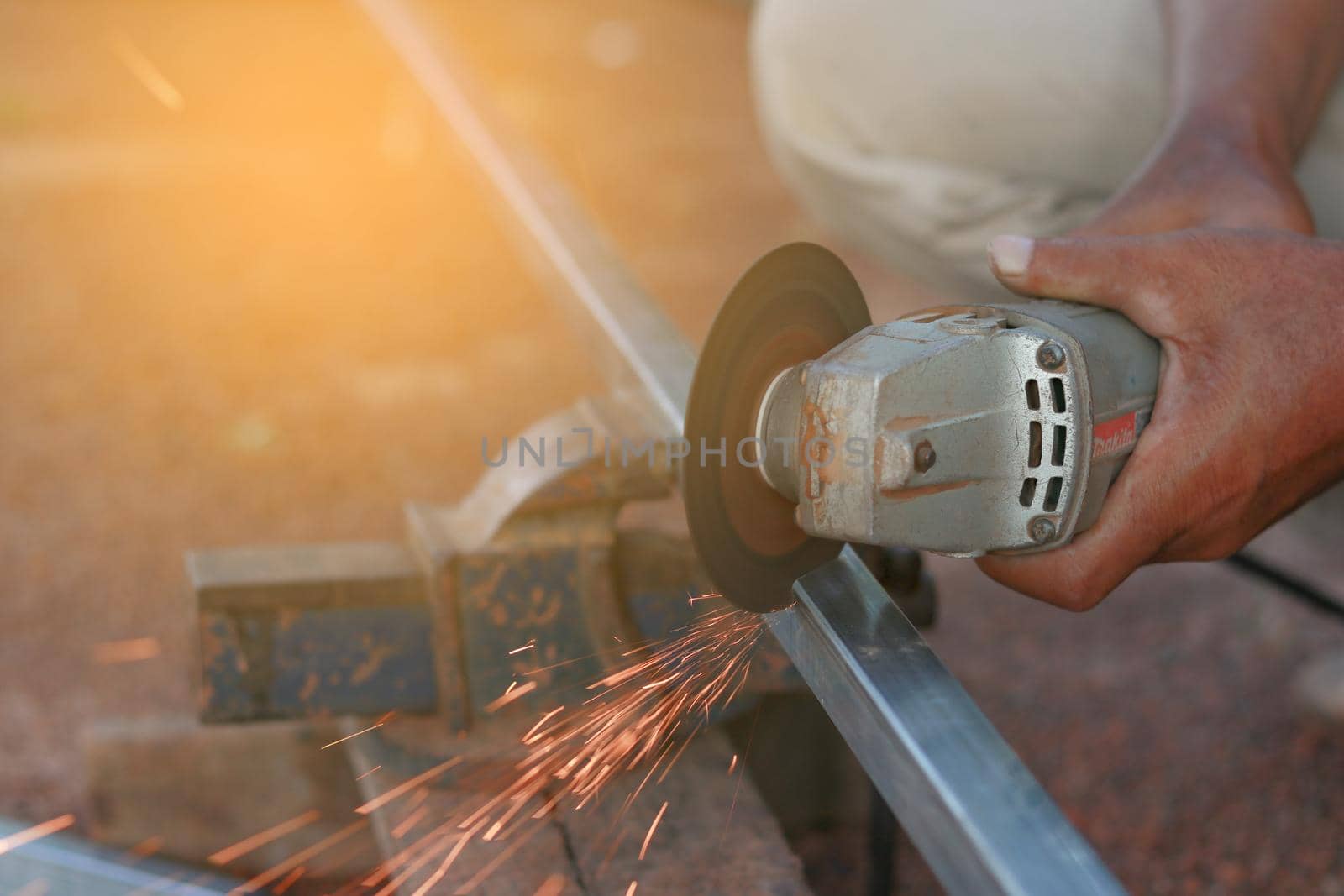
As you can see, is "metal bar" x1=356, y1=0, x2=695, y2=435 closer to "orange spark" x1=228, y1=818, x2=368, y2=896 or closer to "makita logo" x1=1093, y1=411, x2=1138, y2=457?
"makita logo" x1=1093, y1=411, x2=1138, y2=457

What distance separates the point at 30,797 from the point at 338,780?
0.51m

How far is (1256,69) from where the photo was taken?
1479 mm

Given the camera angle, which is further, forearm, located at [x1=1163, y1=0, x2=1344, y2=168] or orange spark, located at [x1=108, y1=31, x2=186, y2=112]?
orange spark, located at [x1=108, y1=31, x2=186, y2=112]

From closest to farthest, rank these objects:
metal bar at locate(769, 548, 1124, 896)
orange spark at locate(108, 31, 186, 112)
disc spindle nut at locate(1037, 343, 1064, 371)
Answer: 1. metal bar at locate(769, 548, 1124, 896)
2. disc spindle nut at locate(1037, 343, 1064, 371)
3. orange spark at locate(108, 31, 186, 112)

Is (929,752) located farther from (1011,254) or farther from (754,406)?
(1011,254)

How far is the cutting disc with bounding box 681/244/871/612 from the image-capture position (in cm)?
110

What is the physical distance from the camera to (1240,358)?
3.69 feet

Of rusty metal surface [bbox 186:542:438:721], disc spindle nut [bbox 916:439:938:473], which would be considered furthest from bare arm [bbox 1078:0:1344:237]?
rusty metal surface [bbox 186:542:438:721]

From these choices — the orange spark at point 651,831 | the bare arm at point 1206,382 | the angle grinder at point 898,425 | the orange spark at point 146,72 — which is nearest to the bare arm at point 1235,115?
the bare arm at point 1206,382

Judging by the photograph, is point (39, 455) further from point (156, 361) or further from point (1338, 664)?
point (1338, 664)

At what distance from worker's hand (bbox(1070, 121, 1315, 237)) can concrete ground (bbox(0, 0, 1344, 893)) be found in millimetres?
977

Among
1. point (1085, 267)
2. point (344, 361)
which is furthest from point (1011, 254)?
point (344, 361)

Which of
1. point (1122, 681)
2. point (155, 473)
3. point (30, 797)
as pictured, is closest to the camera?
point (30, 797)

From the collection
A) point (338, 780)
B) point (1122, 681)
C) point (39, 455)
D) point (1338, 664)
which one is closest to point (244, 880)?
point (338, 780)
